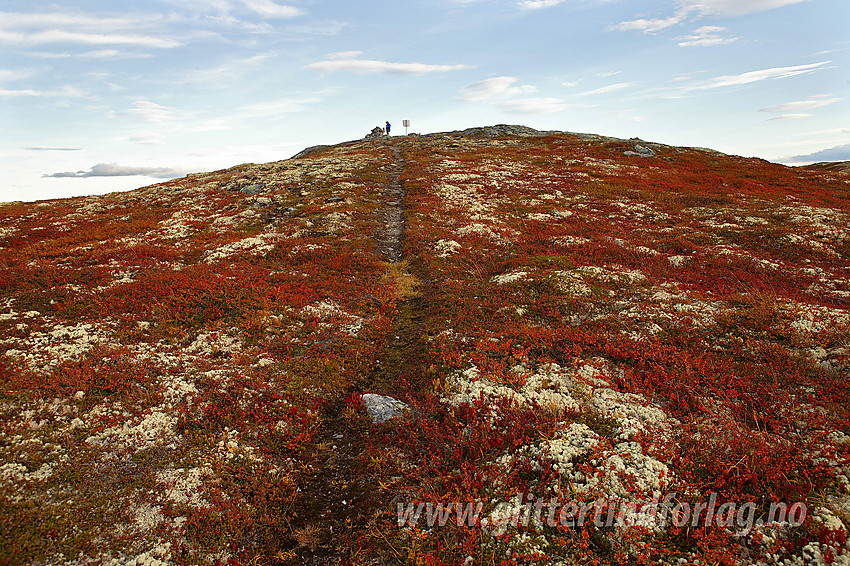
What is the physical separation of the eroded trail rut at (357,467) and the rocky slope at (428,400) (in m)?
0.07

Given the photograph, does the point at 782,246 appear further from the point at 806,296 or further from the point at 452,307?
the point at 452,307

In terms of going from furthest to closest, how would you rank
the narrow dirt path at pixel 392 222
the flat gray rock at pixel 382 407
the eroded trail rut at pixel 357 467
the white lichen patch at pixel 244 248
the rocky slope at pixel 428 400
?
the narrow dirt path at pixel 392 222
the white lichen patch at pixel 244 248
the flat gray rock at pixel 382 407
the eroded trail rut at pixel 357 467
the rocky slope at pixel 428 400

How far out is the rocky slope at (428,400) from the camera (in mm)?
8820

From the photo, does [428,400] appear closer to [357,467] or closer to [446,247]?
[357,467]

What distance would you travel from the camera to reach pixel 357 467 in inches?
447

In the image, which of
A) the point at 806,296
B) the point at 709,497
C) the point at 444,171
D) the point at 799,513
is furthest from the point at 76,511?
the point at 444,171

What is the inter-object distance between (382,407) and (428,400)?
1586mm

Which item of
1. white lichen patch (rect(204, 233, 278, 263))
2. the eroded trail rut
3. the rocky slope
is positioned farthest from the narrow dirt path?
the eroded trail rut

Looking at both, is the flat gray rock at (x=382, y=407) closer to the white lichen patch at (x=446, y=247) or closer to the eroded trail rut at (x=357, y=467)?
the eroded trail rut at (x=357, y=467)

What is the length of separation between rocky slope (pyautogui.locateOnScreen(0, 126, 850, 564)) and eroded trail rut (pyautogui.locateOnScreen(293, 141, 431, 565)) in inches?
2.9

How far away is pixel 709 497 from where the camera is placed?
912 cm

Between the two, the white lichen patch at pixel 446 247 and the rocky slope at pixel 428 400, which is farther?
the white lichen patch at pixel 446 247

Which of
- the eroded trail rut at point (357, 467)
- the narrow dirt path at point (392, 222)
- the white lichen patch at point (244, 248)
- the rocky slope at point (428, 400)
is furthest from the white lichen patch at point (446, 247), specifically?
the white lichen patch at point (244, 248)

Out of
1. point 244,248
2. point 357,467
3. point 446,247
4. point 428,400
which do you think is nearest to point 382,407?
point 428,400
